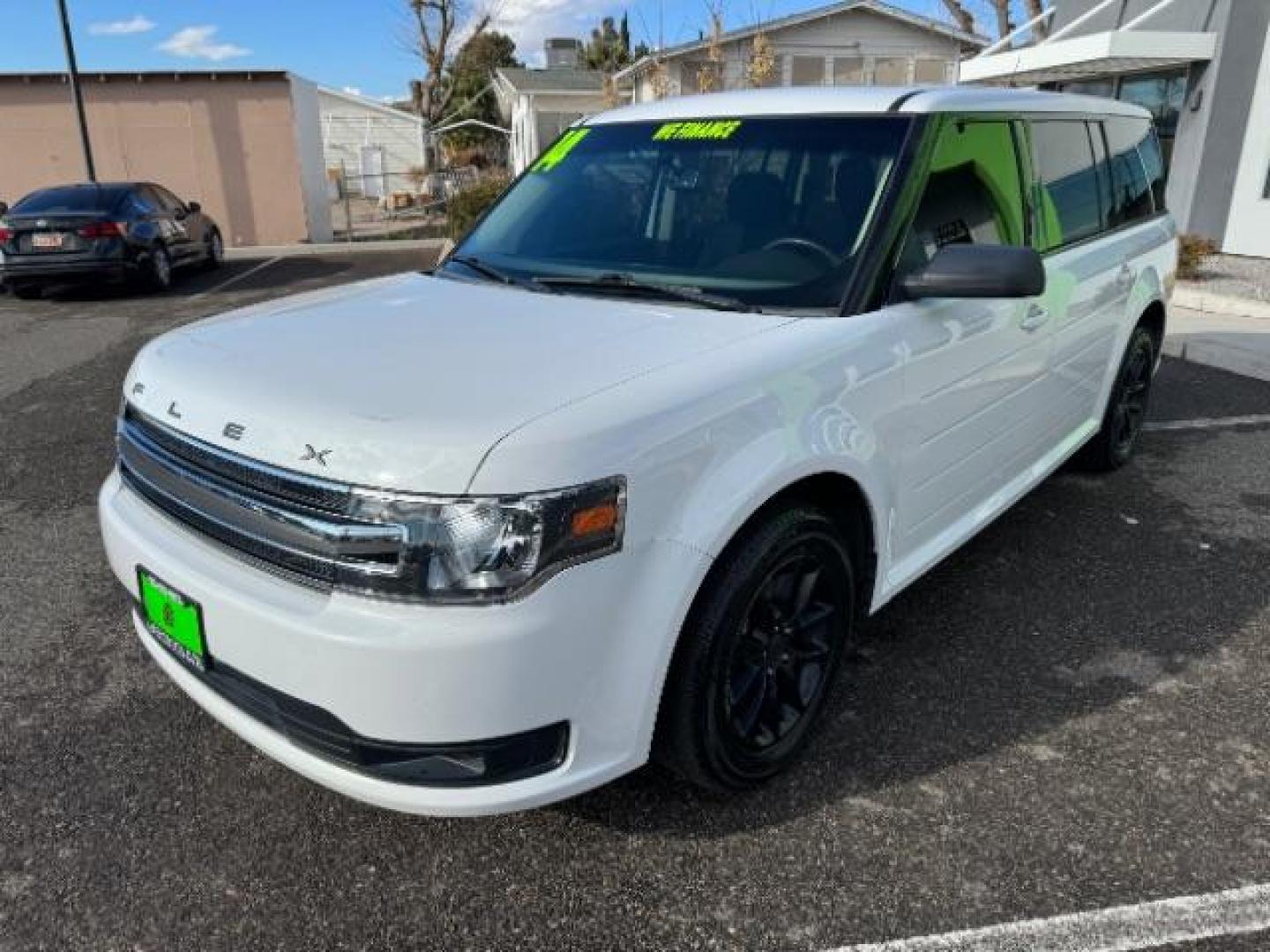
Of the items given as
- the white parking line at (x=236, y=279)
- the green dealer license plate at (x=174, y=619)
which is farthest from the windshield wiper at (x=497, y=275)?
the white parking line at (x=236, y=279)

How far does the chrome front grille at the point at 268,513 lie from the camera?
187 centimetres

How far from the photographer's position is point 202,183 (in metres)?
18.4

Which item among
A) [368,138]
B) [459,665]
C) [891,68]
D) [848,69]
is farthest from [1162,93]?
[368,138]

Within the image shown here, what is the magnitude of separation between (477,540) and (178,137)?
64.1ft

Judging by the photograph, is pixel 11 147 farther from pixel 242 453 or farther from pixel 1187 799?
pixel 1187 799

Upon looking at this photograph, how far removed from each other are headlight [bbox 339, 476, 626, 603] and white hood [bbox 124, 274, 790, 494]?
42 millimetres

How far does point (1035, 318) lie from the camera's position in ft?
11.3

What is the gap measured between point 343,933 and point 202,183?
19.2 m

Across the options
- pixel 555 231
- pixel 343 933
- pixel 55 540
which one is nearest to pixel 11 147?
pixel 55 540

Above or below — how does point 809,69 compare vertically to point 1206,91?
above

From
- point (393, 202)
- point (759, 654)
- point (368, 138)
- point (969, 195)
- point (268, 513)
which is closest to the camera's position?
point (268, 513)

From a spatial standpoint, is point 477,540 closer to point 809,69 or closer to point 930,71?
point 809,69

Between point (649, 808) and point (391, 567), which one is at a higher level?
point (391, 567)

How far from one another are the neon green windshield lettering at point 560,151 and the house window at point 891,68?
79.3 ft
